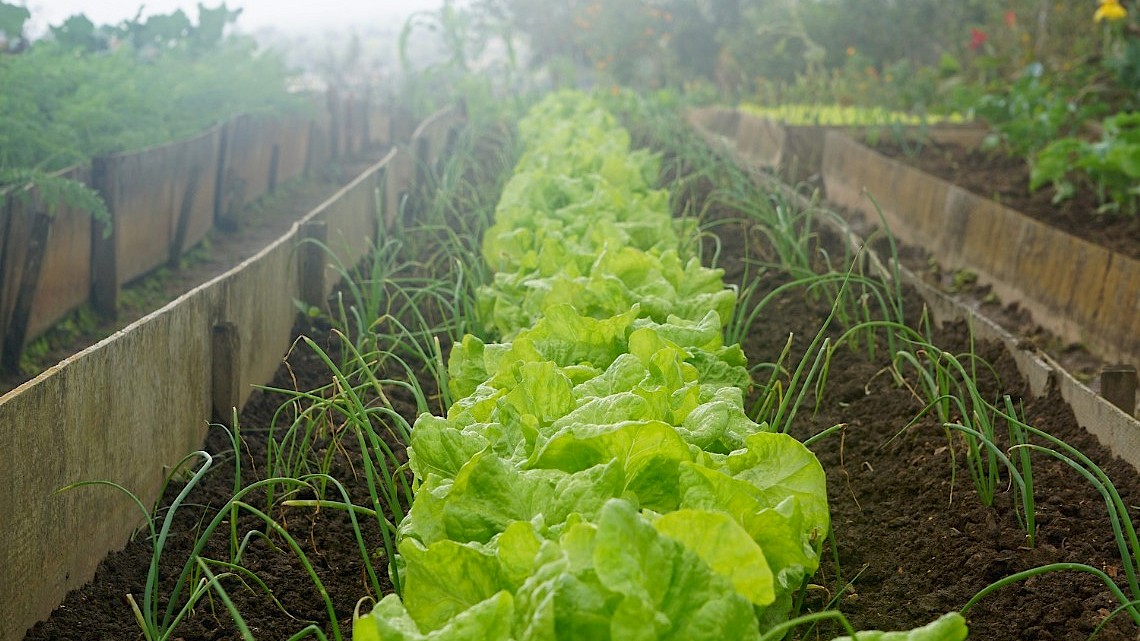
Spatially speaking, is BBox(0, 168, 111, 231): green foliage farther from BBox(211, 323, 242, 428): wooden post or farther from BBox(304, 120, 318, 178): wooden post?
BBox(304, 120, 318, 178): wooden post

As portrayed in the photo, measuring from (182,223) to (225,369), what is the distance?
13.0ft

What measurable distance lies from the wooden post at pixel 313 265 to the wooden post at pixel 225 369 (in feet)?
3.78

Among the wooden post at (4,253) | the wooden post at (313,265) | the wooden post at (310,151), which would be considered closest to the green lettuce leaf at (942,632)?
the wooden post at (313,265)

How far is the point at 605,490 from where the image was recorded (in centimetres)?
177

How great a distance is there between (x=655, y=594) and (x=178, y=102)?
8.54m

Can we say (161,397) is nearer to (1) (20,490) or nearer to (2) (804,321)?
(1) (20,490)

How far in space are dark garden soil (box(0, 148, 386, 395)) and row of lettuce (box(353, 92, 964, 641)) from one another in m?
2.67

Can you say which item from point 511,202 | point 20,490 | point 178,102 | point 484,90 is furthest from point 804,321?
point 484,90

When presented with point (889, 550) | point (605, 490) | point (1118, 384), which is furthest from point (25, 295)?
point (1118, 384)

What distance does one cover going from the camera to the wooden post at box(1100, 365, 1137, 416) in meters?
3.24

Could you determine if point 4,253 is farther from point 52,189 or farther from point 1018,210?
point 1018,210

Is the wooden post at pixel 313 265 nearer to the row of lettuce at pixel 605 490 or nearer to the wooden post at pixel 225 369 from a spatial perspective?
the wooden post at pixel 225 369

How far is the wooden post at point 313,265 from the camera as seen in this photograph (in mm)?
4570

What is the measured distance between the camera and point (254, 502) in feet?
9.65
